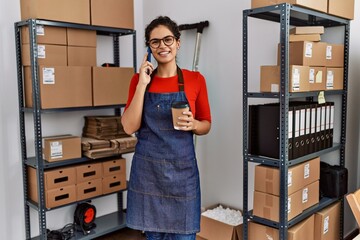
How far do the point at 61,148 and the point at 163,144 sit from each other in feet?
4.28

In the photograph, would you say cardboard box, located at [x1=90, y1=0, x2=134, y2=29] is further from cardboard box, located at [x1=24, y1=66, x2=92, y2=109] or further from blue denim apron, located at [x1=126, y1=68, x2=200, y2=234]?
blue denim apron, located at [x1=126, y1=68, x2=200, y2=234]

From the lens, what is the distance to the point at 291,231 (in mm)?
2213

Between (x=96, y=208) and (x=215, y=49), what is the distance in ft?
5.79

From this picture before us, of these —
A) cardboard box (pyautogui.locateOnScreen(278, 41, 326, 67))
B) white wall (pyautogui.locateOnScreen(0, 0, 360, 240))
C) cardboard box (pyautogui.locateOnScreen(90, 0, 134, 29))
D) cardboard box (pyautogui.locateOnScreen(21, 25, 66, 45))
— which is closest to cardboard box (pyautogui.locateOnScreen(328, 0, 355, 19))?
white wall (pyautogui.locateOnScreen(0, 0, 360, 240))

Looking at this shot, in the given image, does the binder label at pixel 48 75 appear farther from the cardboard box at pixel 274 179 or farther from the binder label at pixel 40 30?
the cardboard box at pixel 274 179

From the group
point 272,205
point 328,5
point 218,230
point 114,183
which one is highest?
point 328,5

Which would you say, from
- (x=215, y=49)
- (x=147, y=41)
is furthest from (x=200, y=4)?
(x=147, y=41)

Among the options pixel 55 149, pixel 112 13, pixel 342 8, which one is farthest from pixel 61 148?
pixel 342 8

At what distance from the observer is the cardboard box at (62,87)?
8.54 ft

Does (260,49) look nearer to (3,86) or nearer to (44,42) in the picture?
(44,42)

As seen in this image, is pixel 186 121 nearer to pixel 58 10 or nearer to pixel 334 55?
pixel 334 55

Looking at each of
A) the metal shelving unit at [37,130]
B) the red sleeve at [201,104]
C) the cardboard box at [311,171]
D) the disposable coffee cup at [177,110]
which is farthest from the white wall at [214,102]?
the disposable coffee cup at [177,110]

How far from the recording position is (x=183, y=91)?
1762 millimetres

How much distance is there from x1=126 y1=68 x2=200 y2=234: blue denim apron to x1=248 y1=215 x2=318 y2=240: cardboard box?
65 centimetres
